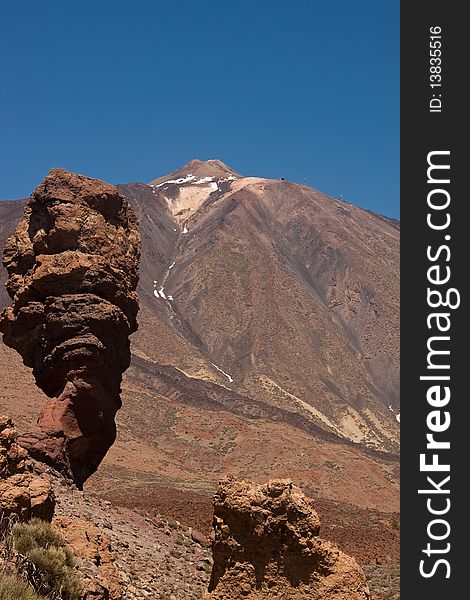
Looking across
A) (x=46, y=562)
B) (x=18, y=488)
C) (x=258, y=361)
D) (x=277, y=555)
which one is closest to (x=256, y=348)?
(x=258, y=361)

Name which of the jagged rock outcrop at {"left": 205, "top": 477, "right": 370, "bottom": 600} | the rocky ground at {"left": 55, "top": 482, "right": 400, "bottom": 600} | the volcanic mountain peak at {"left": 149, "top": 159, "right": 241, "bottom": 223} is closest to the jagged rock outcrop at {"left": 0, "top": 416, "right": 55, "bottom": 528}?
the rocky ground at {"left": 55, "top": 482, "right": 400, "bottom": 600}

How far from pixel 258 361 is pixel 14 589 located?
9097 centimetres

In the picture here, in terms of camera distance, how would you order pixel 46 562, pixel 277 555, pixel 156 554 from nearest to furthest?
pixel 46 562 → pixel 277 555 → pixel 156 554

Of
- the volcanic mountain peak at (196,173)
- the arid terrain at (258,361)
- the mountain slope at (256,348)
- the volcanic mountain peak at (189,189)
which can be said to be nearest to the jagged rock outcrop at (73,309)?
the arid terrain at (258,361)

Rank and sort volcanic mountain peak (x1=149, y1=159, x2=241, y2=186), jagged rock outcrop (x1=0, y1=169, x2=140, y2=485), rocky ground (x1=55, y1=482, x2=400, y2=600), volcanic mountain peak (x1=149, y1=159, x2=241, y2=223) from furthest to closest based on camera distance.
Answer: volcanic mountain peak (x1=149, y1=159, x2=241, y2=186)
volcanic mountain peak (x1=149, y1=159, x2=241, y2=223)
jagged rock outcrop (x1=0, y1=169, x2=140, y2=485)
rocky ground (x1=55, y1=482, x2=400, y2=600)

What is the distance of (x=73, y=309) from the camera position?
17.5 metres

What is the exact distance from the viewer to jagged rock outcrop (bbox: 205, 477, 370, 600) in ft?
30.8

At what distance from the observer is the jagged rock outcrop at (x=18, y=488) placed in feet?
28.9

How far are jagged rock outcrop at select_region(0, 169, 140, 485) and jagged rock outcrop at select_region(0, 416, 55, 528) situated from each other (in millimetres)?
5879

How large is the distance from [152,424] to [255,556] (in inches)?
1829

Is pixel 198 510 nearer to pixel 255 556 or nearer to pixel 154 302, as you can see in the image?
pixel 255 556

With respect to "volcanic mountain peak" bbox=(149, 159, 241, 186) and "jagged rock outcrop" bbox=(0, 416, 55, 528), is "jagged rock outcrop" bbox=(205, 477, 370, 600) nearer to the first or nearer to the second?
"jagged rock outcrop" bbox=(0, 416, 55, 528)

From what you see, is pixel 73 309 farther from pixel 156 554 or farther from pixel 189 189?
pixel 189 189

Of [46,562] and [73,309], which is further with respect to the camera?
[73,309]
